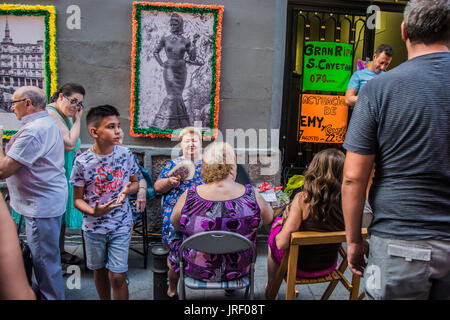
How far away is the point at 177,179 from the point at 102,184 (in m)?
0.73

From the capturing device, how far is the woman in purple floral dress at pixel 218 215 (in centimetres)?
230

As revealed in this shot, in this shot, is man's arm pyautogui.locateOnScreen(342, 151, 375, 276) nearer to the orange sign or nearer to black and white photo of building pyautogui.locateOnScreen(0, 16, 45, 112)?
the orange sign

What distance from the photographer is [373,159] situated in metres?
1.56

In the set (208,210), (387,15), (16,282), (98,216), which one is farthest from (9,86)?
(387,15)

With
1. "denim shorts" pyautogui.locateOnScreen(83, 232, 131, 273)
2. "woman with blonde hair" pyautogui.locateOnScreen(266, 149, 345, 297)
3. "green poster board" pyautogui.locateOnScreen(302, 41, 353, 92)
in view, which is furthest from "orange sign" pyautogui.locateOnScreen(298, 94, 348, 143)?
"denim shorts" pyautogui.locateOnScreen(83, 232, 131, 273)

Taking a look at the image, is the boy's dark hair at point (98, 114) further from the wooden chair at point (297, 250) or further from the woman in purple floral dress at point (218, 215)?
the wooden chair at point (297, 250)

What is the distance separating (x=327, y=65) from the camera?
4445 mm

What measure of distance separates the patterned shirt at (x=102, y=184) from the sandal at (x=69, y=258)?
1.28 m

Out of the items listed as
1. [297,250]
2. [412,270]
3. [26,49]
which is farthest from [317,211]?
[26,49]

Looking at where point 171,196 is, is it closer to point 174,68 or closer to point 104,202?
point 104,202

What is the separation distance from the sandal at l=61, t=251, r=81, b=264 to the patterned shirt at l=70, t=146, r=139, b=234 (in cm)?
128

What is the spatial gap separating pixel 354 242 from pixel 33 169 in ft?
7.19

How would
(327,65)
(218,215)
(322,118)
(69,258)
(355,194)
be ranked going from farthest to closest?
(322,118) < (327,65) < (69,258) < (218,215) < (355,194)

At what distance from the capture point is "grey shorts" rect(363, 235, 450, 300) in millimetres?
1423
